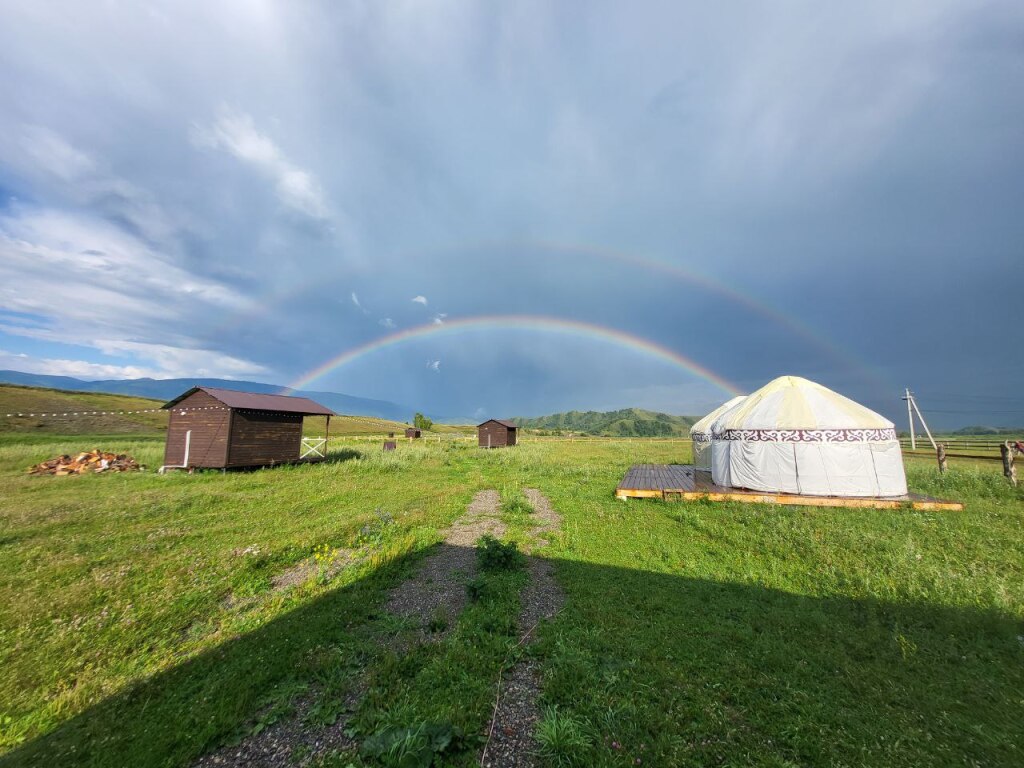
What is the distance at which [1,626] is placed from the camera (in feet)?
20.0

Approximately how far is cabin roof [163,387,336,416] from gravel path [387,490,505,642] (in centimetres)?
1842

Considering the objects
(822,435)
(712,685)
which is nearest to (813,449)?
(822,435)

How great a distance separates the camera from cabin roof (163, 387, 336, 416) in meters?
22.7

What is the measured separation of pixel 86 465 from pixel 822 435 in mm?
38293

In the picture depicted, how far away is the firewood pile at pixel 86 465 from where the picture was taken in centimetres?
2042

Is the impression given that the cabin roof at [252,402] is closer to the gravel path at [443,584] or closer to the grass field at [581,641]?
the grass field at [581,641]

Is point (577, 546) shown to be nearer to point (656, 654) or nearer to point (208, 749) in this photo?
point (656, 654)

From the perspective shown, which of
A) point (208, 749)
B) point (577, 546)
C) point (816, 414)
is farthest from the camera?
point (816, 414)

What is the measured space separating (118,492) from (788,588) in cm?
2461

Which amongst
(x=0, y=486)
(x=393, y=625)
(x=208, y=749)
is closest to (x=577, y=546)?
(x=393, y=625)

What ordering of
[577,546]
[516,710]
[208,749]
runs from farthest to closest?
[577,546] → [516,710] → [208,749]

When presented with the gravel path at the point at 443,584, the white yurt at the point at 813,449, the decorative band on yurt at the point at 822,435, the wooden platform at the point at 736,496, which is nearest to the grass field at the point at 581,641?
the gravel path at the point at 443,584

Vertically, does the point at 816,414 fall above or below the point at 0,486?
above

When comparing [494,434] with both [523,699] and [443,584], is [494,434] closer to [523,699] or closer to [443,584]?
[443,584]
